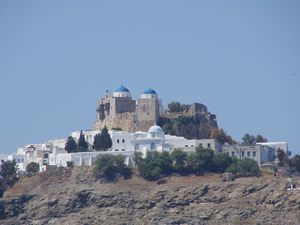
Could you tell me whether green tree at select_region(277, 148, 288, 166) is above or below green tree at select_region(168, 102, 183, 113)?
below

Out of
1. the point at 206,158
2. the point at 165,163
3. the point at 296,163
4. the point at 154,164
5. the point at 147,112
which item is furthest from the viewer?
the point at 147,112

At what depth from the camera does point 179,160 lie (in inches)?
4294

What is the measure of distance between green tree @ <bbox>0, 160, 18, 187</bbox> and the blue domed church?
9042mm

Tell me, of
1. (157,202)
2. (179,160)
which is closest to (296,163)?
(179,160)

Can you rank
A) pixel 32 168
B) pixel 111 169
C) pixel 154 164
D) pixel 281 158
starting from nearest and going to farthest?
pixel 154 164 < pixel 111 169 < pixel 281 158 < pixel 32 168

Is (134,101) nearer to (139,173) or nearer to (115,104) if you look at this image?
(115,104)

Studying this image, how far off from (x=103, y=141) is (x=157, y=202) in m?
10.8

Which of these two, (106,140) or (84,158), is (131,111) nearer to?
(106,140)

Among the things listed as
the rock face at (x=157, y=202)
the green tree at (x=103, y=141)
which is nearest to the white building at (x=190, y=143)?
the green tree at (x=103, y=141)

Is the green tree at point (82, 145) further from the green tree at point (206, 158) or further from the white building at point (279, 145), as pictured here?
the white building at point (279, 145)

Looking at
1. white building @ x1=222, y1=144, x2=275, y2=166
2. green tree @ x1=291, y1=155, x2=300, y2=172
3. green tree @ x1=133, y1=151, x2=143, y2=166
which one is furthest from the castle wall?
green tree @ x1=291, y1=155, x2=300, y2=172

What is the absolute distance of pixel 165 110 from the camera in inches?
4769

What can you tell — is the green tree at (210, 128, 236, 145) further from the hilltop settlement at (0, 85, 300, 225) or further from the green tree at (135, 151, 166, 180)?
the green tree at (135, 151, 166, 180)

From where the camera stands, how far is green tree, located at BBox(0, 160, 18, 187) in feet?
366
